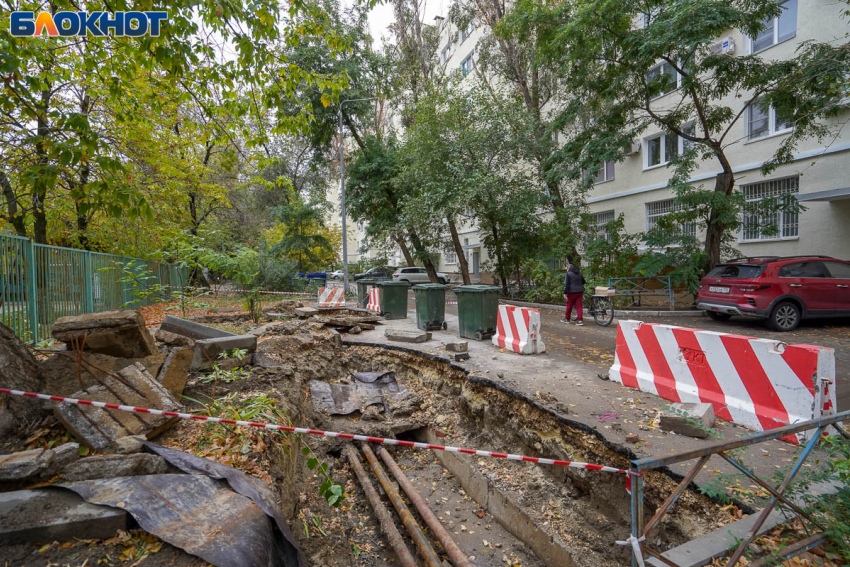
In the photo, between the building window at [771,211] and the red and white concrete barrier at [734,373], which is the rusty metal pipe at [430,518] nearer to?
the red and white concrete barrier at [734,373]

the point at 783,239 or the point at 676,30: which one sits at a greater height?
the point at 676,30

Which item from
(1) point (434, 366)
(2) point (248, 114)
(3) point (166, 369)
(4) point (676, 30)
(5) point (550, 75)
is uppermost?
(5) point (550, 75)

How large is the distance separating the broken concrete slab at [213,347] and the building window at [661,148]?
17.9 meters

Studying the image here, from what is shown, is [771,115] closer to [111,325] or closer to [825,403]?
[825,403]

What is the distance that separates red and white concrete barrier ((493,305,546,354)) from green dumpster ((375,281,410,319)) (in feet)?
18.2

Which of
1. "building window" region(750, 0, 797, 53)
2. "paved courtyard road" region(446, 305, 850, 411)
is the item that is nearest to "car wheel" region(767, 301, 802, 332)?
"paved courtyard road" region(446, 305, 850, 411)

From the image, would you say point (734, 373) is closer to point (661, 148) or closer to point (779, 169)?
point (779, 169)

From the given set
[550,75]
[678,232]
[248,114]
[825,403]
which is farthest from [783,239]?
[248,114]

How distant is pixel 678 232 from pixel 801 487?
13.7 metres

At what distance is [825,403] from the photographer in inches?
156

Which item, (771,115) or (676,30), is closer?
(676,30)

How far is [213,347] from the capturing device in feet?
19.2

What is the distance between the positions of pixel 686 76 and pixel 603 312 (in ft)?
23.3

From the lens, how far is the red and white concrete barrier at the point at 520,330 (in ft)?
27.3
